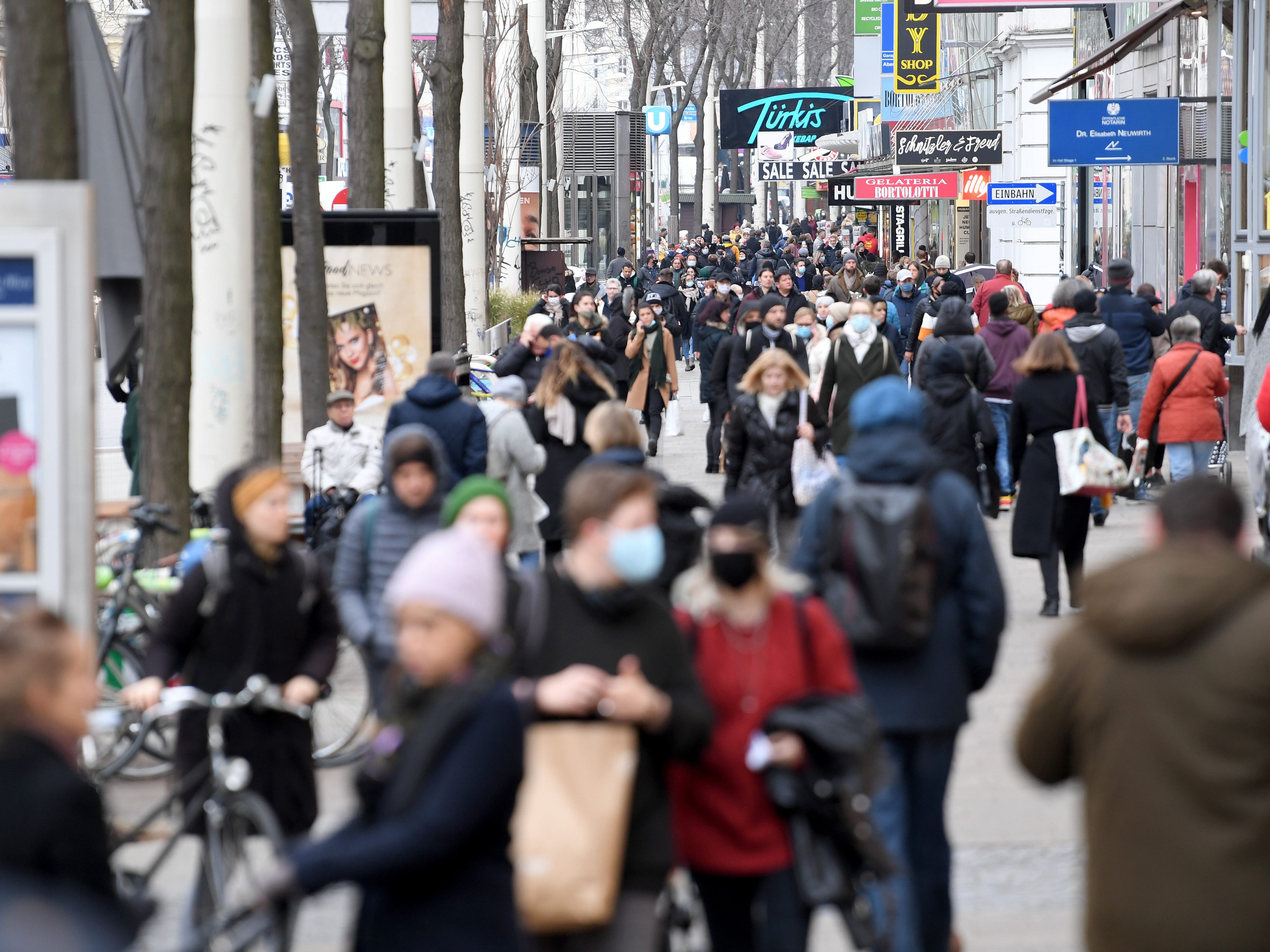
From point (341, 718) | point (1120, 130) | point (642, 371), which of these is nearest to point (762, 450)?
point (341, 718)

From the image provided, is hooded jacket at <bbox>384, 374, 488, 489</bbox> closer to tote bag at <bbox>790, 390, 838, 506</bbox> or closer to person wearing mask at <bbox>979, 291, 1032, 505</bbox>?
tote bag at <bbox>790, 390, 838, 506</bbox>

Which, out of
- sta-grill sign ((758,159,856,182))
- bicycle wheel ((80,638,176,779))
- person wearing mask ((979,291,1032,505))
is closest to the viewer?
bicycle wheel ((80,638,176,779))

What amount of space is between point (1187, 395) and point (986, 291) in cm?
749

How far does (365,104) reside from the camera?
17.1m

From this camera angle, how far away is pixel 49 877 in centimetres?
342

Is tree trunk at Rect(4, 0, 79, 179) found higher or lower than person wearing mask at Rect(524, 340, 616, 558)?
higher

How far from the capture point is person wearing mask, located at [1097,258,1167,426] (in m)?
17.2

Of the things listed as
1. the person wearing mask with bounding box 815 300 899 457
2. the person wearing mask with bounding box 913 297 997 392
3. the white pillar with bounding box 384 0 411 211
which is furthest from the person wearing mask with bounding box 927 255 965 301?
the person wearing mask with bounding box 815 300 899 457

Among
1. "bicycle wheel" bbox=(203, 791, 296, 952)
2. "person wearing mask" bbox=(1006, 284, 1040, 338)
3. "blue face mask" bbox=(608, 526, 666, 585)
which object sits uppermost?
"person wearing mask" bbox=(1006, 284, 1040, 338)

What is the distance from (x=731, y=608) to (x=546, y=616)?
0.53 meters

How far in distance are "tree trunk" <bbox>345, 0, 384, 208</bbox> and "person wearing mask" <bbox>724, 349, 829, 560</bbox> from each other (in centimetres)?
613

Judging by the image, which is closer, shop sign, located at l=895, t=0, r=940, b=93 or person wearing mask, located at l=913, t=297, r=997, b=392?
person wearing mask, located at l=913, t=297, r=997, b=392

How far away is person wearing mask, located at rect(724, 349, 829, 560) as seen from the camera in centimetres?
1191

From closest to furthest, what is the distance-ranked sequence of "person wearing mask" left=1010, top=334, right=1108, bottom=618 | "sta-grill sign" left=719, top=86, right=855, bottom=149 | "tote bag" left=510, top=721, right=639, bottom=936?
"tote bag" left=510, top=721, right=639, bottom=936, "person wearing mask" left=1010, top=334, right=1108, bottom=618, "sta-grill sign" left=719, top=86, right=855, bottom=149
